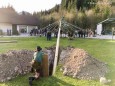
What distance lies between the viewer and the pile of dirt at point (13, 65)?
13.5m

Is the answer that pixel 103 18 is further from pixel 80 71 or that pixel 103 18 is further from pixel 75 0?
pixel 80 71

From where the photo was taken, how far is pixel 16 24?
229 feet

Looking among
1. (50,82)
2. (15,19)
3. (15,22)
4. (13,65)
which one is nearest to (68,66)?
(50,82)

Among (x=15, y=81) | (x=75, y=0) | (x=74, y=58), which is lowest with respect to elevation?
(x=15, y=81)

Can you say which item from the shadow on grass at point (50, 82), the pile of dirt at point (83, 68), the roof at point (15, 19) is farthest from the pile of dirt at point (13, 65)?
the roof at point (15, 19)

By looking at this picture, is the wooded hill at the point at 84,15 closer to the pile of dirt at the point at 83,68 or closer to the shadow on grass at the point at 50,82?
the pile of dirt at the point at 83,68

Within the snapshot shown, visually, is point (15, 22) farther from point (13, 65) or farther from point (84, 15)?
point (13, 65)

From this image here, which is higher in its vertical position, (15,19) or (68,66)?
(15,19)

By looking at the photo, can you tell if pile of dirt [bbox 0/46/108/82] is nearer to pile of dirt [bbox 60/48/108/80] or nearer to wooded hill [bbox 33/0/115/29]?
pile of dirt [bbox 60/48/108/80]

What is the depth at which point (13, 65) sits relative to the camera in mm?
14023

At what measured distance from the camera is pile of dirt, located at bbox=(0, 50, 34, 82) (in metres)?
13.5

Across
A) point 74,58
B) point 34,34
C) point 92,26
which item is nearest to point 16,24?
point 34,34

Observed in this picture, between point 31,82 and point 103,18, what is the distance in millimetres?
60323

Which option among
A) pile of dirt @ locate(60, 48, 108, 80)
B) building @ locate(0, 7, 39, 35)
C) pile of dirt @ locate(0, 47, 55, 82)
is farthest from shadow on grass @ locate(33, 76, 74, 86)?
building @ locate(0, 7, 39, 35)
